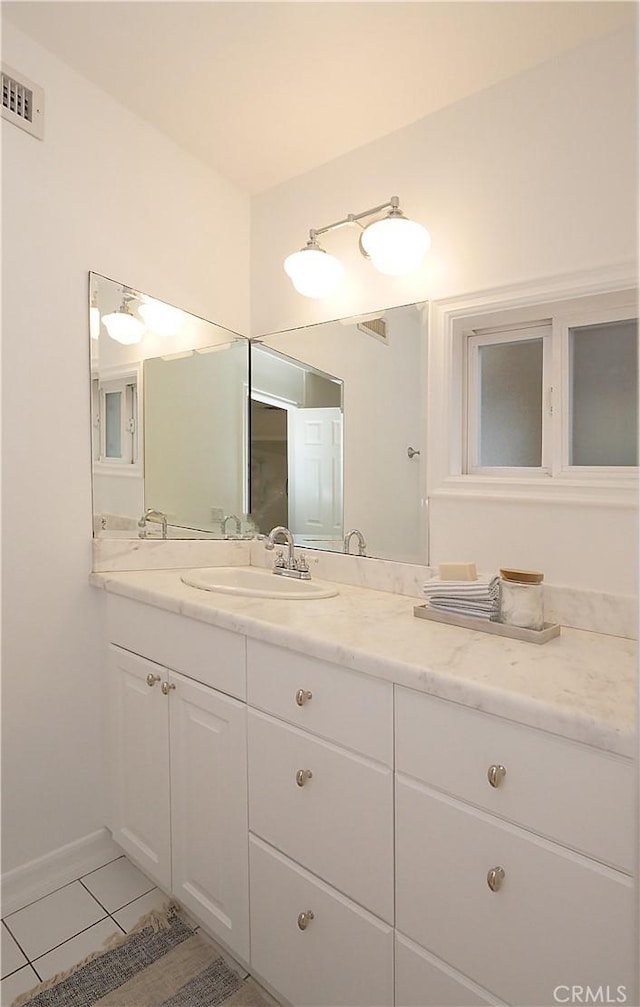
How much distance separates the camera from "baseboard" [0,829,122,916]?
1701mm

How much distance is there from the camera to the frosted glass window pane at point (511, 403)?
5.30 ft

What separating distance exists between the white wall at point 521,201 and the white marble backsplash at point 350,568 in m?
0.05

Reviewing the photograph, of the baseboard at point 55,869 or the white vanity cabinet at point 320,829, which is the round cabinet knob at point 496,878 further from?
the baseboard at point 55,869

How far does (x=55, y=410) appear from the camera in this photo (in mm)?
1784

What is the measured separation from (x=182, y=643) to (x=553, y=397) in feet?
4.10

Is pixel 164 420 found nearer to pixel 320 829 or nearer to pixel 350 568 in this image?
pixel 350 568

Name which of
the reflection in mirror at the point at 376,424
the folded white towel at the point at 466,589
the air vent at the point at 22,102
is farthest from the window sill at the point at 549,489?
the air vent at the point at 22,102

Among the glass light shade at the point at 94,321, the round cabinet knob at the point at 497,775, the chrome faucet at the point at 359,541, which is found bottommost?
the round cabinet knob at the point at 497,775

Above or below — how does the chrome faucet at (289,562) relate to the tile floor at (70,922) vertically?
above

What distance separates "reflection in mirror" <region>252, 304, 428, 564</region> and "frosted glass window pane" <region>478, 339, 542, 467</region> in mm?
202

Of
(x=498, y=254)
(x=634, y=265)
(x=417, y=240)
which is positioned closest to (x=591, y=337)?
(x=634, y=265)

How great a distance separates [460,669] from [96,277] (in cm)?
165

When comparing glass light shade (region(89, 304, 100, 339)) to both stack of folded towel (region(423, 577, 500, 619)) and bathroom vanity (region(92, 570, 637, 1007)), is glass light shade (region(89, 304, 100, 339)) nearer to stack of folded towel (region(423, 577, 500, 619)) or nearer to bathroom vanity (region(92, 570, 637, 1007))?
bathroom vanity (region(92, 570, 637, 1007))

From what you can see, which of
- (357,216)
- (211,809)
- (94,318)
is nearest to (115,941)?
(211,809)
